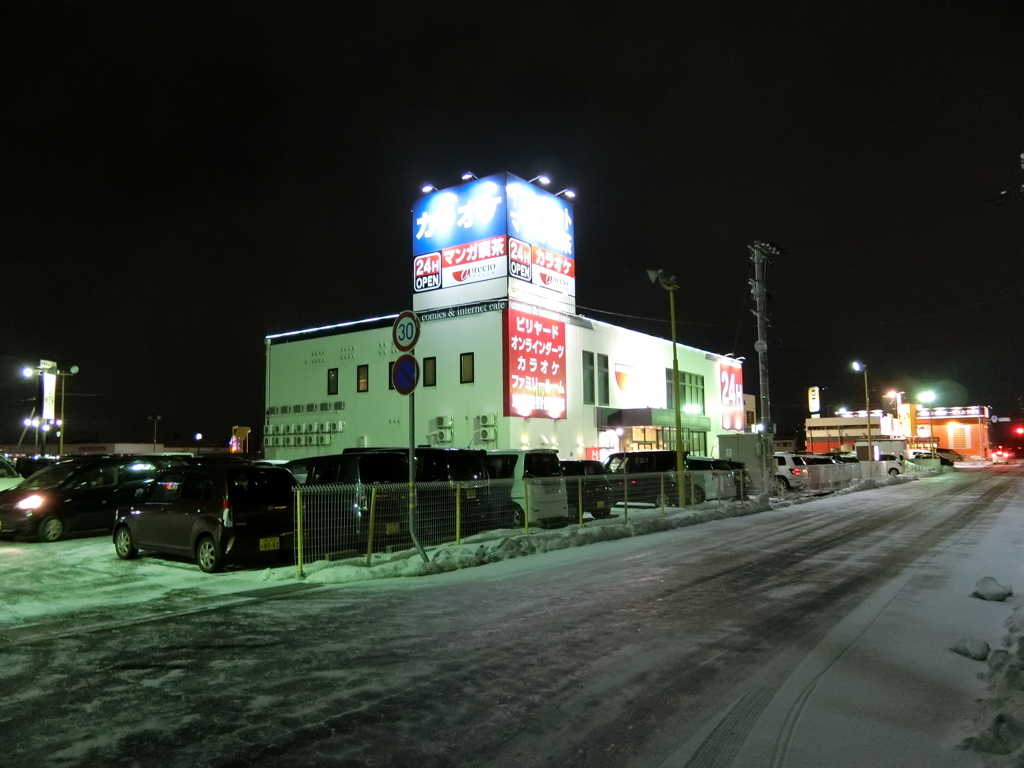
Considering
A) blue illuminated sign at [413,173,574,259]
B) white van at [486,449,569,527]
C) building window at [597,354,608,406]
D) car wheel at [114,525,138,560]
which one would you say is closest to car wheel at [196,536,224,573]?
car wheel at [114,525,138,560]

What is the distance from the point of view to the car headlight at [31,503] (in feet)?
47.4

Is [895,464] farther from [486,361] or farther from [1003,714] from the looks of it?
[1003,714]

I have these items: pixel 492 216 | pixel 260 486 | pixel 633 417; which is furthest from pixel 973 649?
pixel 492 216

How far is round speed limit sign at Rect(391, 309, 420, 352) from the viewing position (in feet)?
38.9

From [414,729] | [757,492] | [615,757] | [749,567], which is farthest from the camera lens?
[757,492]

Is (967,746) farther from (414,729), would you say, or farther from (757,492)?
(757,492)

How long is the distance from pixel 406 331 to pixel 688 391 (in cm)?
3486

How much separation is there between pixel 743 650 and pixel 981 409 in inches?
4156

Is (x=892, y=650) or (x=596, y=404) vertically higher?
(x=596, y=404)

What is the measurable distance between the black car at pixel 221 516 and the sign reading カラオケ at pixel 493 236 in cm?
2250

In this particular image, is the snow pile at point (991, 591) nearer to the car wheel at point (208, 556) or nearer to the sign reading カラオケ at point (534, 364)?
the car wheel at point (208, 556)

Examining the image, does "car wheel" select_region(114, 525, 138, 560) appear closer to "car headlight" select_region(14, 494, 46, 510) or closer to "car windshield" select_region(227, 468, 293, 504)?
"car windshield" select_region(227, 468, 293, 504)

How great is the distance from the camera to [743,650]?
669cm

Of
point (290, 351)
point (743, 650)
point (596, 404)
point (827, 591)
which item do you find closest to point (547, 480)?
point (827, 591)
